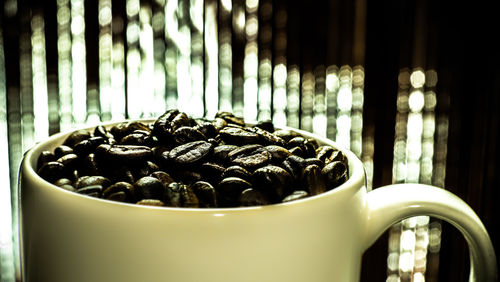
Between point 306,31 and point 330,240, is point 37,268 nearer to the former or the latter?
point 330,240

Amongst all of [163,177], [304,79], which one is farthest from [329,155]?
[304,79]

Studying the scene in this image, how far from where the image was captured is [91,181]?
35cm

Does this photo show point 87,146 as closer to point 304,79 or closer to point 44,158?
point 44,158

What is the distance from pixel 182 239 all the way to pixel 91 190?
0.08m

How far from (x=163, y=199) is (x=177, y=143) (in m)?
0.07

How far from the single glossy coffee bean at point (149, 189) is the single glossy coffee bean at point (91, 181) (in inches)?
1.0

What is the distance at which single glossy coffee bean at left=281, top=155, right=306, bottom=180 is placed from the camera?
379mm

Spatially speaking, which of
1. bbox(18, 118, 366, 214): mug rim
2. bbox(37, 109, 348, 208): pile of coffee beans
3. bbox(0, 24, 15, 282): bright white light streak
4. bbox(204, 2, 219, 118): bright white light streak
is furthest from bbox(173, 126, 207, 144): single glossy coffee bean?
bbox(0, 24, 15, 282): bright white light streak

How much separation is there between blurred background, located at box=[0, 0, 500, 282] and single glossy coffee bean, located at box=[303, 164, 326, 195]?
46cm

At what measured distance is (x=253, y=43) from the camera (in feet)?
2.62

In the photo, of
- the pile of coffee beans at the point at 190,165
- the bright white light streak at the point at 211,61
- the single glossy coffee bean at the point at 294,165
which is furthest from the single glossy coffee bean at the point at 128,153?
the bright white light streak at the point at 211,61

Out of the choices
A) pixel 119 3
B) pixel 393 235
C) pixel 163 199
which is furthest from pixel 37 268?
pixel 393 235

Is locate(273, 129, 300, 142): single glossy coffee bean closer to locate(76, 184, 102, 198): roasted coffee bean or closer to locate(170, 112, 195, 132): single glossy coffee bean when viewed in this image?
locate(170, 112, 195, 132): single glossy coffee bean

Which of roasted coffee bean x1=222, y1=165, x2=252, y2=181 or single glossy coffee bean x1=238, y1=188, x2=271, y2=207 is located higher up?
roasted coffee bean x1=222, y1=165, x2=252, y2=181
